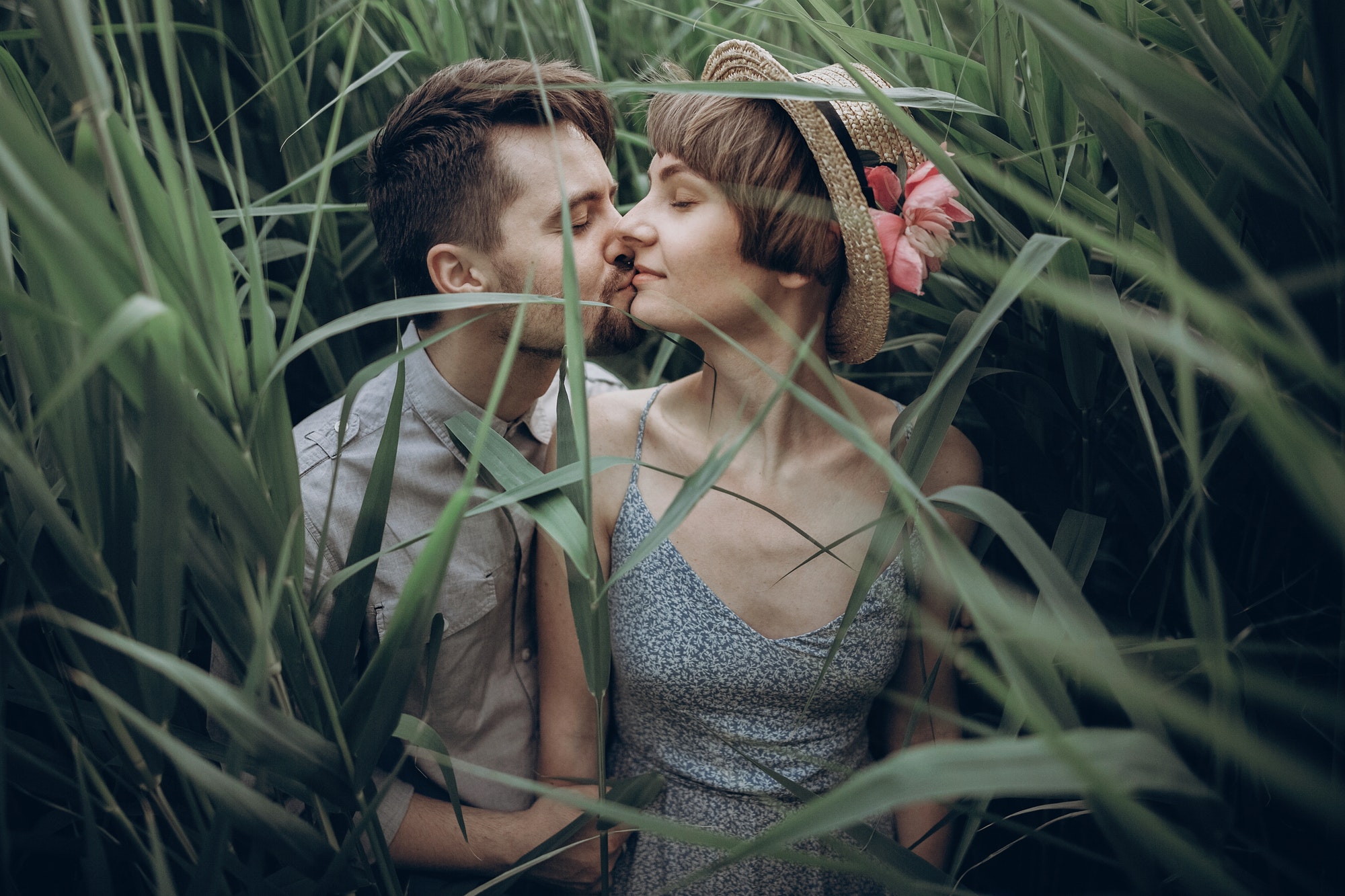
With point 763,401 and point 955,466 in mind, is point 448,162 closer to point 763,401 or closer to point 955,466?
point 763,401

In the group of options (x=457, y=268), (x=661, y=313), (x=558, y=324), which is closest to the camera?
(x=661, y=313)

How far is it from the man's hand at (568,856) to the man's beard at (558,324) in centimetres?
68

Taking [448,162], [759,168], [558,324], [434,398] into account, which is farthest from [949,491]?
[448,162]

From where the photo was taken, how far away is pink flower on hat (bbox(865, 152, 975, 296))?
0.91 m

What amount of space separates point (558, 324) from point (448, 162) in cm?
34

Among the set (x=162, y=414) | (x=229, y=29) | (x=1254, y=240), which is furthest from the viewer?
(x=229, y=29)

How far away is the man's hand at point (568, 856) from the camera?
1.12 metres

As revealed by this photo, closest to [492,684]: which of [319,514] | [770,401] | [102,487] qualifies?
[319,514]

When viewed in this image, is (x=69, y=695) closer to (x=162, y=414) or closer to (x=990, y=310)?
(x=162, y=414)

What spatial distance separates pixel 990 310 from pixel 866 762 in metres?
0.88

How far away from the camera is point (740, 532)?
46.1 inches

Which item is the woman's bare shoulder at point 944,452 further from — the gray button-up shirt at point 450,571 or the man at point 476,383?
the gray button-up shirt at point 450,571

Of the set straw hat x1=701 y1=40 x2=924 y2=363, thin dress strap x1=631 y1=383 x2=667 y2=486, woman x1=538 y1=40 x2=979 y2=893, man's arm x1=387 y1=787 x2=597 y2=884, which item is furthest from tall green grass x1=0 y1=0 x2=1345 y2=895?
thin dress strap x1=631 y1=383 x2=667 y2=486

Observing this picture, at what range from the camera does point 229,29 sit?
1211 millimetres
